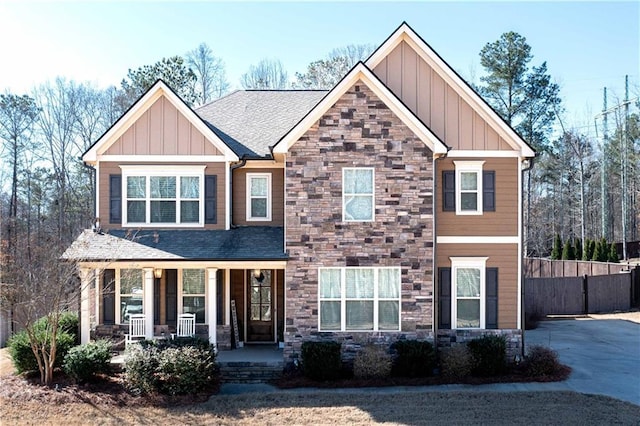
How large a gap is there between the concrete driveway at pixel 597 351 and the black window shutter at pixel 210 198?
9.35 m

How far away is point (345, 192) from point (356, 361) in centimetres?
397

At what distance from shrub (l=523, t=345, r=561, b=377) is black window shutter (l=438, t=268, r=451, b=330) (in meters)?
2.04

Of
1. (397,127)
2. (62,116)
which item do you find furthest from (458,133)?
(62,116)

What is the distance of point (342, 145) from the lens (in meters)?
13.1

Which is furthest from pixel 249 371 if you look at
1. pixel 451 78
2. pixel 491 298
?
pixel 451 78

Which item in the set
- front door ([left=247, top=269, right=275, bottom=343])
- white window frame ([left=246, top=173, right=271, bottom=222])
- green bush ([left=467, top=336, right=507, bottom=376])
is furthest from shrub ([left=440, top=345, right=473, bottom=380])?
white window frame ([left=246, top=173, right=271, bottom=222])

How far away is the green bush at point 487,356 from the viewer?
12.5m

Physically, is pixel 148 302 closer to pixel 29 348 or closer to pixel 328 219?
pixel 29 348

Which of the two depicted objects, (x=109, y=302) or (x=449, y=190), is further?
(x=109, y=302)

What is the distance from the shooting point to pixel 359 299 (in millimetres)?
13133

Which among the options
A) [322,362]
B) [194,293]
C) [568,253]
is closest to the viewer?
[322,362]

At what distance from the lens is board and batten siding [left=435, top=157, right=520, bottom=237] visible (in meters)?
13.7

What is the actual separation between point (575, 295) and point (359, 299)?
43.4ft

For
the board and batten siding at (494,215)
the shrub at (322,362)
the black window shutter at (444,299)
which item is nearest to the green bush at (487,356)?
the black window shutter at (444,299)
